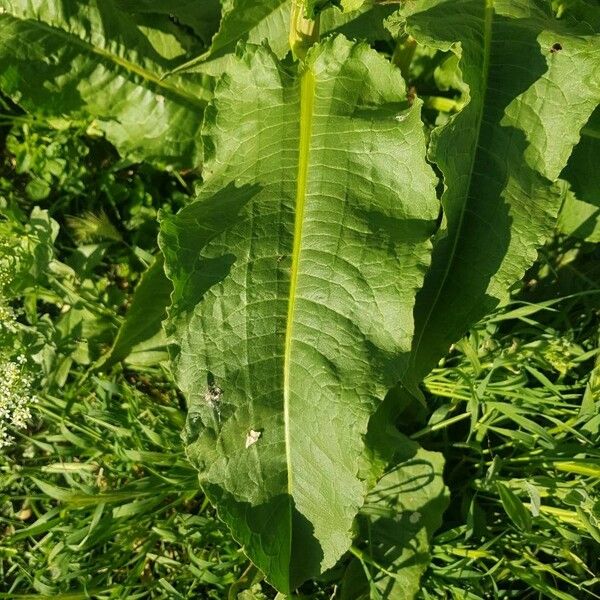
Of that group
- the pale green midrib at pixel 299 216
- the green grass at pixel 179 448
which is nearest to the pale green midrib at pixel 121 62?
the green grass at pixel 179 448

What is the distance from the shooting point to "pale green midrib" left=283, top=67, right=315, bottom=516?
1.98 m

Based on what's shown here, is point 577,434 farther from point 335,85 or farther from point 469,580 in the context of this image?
point 335,85

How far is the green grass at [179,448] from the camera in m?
2.52

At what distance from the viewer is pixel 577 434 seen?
2475 mm

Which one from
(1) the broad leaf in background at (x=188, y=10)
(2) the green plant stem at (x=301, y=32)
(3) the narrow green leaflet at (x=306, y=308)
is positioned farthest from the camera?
(1) the broad leaf in background at (x=188, y=10)

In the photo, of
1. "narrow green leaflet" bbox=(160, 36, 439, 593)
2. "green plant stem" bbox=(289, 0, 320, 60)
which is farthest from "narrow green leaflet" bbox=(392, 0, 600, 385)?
"green plant stem" bbox=(289, 0, 320, 60)

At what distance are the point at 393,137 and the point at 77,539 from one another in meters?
1.59

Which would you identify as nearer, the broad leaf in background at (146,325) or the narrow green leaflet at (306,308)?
the narrow green leaflet at (306,308)

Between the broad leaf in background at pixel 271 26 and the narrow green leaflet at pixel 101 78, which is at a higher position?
the broad leaf in background at pixel 271 26

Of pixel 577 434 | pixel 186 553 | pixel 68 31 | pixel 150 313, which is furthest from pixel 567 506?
pixel 68 31

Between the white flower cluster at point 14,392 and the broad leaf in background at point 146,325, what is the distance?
24 cm

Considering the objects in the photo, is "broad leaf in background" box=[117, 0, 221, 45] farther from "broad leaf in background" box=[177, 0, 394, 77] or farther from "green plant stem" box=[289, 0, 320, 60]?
"green plant stem" box=[289, 0, 320, 60]

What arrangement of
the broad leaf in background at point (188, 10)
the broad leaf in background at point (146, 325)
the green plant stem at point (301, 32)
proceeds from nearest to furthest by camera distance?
the green plant stem at point (301, 32), the broad leaf in background at point (146, 325), the broad leaf in background at point (188, 10)

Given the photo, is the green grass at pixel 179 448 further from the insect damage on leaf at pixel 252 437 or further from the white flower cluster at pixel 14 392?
the insect damage on leaf at pixel 252 437
